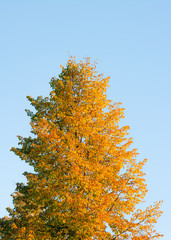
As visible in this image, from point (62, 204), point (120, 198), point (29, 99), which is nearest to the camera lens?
point (62, 204)

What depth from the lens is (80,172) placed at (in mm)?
17328

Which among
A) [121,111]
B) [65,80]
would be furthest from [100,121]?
[65,80]

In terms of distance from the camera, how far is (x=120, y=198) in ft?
61.3

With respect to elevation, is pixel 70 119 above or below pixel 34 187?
above

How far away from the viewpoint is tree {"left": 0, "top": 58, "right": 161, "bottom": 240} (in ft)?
55.6

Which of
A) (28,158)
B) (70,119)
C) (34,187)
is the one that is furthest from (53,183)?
(70,119)

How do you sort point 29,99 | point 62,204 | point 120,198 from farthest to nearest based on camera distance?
point 29,99
point 120,198
point 62,204

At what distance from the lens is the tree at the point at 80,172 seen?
16.9m

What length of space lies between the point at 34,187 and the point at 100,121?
5.42 m

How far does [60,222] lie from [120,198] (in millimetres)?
3618

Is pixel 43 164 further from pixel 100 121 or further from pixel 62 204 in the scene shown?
pixel 100 121

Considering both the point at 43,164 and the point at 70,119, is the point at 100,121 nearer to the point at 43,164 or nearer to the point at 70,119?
the point at 70,119

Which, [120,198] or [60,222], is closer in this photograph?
[60,222]

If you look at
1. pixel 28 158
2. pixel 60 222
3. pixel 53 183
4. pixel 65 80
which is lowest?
pixel 60 222
